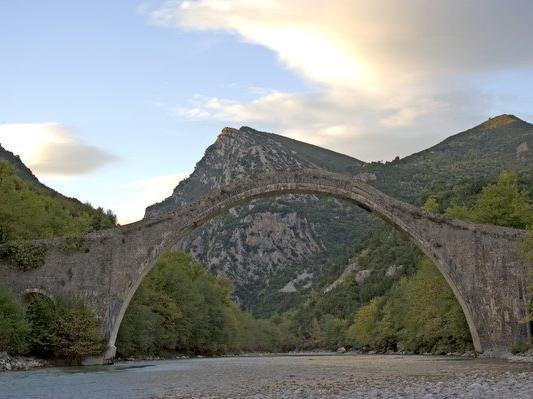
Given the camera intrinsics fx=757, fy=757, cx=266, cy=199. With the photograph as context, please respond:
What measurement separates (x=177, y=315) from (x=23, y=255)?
66.6ft

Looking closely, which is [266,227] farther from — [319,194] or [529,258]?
[529,258]

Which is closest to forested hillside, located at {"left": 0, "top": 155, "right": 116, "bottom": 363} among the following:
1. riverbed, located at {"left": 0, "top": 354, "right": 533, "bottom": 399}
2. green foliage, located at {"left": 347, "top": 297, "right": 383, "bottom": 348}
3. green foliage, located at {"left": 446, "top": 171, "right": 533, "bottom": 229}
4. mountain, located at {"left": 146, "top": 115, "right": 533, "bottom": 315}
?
riverbed, located at {"left": 0, "top": 354, "right": 533, "bottom": 399}

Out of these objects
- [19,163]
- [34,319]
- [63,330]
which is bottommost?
[63,330]

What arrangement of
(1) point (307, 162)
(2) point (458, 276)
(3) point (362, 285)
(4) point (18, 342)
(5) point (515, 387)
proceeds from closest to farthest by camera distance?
(5) point (515, 387) < (4) point (18, 342) < (2) point (458, 276) < (3) point (362, 285) < (1) point (307, 162)

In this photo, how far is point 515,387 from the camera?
16.3 metres

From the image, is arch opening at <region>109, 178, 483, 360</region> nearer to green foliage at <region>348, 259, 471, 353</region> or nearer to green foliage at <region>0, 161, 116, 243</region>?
green foliage at <region>0, 161, 116, 243</region>

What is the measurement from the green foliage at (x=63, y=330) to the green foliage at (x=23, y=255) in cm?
156

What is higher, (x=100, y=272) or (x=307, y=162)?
(x=307, y=162)

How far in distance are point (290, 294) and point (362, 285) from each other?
1890 inches

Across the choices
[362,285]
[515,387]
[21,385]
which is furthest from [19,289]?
[362,285]

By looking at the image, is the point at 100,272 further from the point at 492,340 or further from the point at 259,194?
the point at 492,340

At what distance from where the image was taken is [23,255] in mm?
32094

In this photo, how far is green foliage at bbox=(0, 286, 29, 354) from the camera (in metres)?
28.5

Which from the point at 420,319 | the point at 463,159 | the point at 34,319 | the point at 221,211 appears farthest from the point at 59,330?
the point at 463,159
